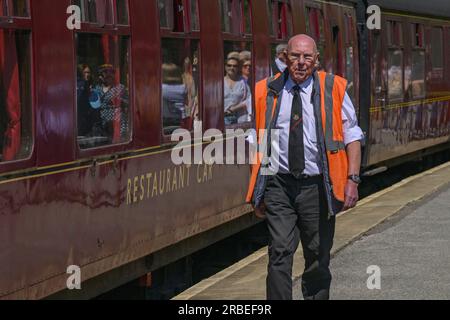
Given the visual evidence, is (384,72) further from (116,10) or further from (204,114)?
(116,10)

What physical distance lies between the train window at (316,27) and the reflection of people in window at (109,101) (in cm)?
594

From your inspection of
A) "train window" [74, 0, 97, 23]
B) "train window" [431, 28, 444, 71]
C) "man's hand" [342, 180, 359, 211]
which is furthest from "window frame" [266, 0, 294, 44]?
"train window" [431, 28, 444, 71]

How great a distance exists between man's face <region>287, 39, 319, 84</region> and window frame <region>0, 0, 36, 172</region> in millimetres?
1458

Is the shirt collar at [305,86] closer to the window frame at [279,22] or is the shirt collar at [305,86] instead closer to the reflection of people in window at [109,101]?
the reflection of people in window at [109,101]

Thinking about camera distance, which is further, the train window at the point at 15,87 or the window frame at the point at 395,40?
the window frame at the point at 395,40

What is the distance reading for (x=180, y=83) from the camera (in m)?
10.5

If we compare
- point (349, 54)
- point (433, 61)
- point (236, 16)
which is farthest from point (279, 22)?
point (433, 61)

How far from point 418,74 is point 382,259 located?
1119cm

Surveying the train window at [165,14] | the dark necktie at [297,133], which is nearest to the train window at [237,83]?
the train window at [165,14]

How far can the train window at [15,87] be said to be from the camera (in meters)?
7.27

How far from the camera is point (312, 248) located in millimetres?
7984

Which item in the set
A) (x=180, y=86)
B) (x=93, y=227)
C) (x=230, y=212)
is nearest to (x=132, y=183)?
(x=93, y=227)

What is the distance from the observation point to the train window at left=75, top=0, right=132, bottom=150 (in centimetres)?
846

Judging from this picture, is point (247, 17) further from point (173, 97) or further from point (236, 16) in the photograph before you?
point (173, 97)
